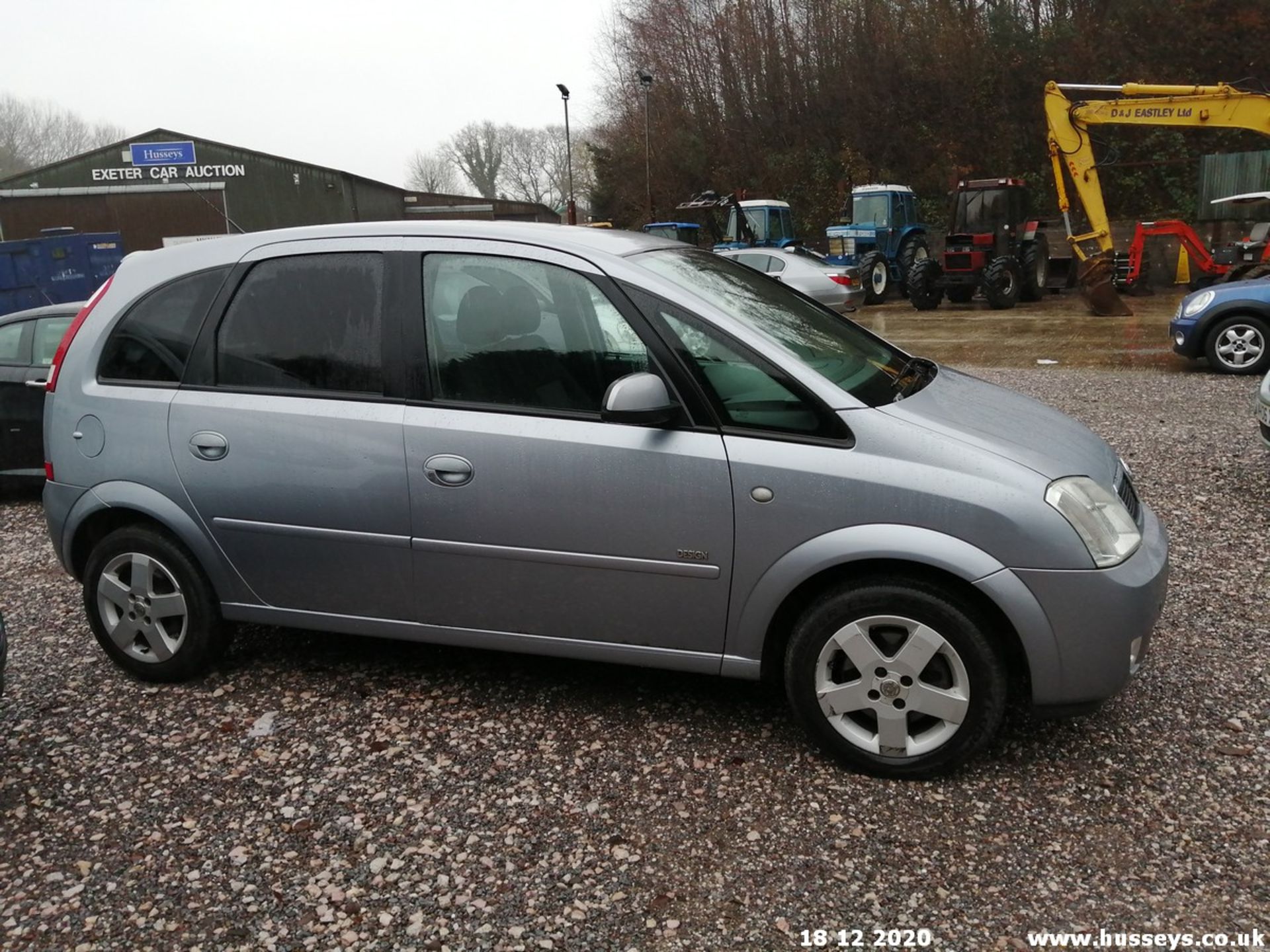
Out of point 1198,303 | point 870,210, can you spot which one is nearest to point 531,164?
point 870,210

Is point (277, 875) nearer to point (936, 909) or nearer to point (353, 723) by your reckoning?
Result: point (353, 723)

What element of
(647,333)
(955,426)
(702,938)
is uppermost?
(647,333)

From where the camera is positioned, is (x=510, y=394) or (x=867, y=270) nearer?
(x=510, y=394)

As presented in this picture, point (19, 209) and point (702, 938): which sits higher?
point (19, 209)

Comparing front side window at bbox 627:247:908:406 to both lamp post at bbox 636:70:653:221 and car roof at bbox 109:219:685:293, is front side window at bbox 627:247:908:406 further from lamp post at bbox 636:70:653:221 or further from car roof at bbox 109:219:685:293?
lamp post at bbox 636:70:653:221

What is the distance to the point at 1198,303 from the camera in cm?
1152

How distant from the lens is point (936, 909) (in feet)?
8.97

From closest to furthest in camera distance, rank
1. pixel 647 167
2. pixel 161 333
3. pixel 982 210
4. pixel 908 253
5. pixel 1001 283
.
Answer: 1. pixel 161 333
2. pixel 1001 283
3. pixel 982 210
4. pixel 908 253
5. pixel 647 167

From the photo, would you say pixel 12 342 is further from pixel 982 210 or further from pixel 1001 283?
pixel 982 210

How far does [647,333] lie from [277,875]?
1998 millimetres

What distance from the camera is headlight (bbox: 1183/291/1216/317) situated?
11422 mm

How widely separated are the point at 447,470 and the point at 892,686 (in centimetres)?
162

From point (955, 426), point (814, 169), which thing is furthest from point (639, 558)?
point (814, 169)
